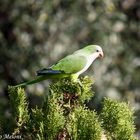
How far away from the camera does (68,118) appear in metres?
2.79

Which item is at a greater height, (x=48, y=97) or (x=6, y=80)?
(x=6, y=80)

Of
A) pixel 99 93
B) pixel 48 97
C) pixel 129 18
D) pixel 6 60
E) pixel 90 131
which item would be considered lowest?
pixel 90 131

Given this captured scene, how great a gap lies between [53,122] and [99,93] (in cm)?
593

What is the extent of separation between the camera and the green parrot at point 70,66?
3.54 metres

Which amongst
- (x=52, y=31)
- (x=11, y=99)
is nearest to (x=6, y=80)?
(x=52, y=31)

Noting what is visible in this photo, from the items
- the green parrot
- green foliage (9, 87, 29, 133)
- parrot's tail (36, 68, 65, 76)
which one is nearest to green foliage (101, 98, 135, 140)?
green foliage (9, 87, 29, 133)

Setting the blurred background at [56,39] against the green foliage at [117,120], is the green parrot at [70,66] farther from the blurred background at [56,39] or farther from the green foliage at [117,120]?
the blurred background at [56,39]

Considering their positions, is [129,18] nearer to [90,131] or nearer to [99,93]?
[99,93]

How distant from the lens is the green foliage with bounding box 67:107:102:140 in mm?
2584

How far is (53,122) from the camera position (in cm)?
266

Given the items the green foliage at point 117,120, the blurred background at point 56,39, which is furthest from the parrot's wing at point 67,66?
the blurred background at point 56,39

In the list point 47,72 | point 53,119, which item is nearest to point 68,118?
point 53,119

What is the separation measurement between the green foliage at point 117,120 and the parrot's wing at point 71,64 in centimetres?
82

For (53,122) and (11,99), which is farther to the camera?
(11,99)
